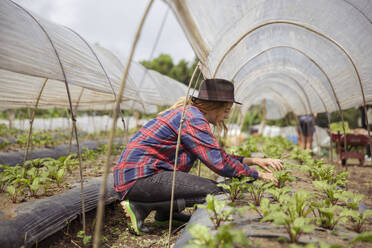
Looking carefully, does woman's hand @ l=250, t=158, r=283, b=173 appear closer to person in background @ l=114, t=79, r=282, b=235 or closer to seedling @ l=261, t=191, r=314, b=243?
person in background @ l=114, t=79, r=282, b=235

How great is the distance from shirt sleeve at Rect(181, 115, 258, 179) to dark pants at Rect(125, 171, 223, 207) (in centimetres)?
25

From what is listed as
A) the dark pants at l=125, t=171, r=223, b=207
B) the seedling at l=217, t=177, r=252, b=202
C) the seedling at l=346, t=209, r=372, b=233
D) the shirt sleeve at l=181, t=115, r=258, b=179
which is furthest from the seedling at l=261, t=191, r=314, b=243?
the dark pants at l=125, t=171, r=223, b=207

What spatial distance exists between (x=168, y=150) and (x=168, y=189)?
0.34 m

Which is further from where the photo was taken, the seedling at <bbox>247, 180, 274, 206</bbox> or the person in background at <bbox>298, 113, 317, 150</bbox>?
the person in background at <bbox>298, 113, 317, 150</bbox>

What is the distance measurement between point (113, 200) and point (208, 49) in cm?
216

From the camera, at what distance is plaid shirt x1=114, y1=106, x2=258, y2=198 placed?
2.19 meters

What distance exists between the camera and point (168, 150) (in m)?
2.36

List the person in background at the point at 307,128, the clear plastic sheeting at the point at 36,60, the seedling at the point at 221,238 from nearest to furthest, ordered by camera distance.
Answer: the seedling at the point at 221,238 → the clear plastic sheeting at the point at 36,60 → the person in background at the point at 307,128

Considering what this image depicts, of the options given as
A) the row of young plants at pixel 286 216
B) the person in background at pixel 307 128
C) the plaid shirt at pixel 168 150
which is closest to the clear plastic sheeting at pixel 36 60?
the plaid shirt at pixel 168 150

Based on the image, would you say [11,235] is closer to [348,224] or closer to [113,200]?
[113,200]

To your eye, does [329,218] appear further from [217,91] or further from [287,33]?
[287,33]

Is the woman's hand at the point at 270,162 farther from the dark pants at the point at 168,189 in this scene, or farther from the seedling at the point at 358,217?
the seedling at the point at 358,217

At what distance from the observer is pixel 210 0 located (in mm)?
2490

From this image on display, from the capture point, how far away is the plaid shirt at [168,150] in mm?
2191
